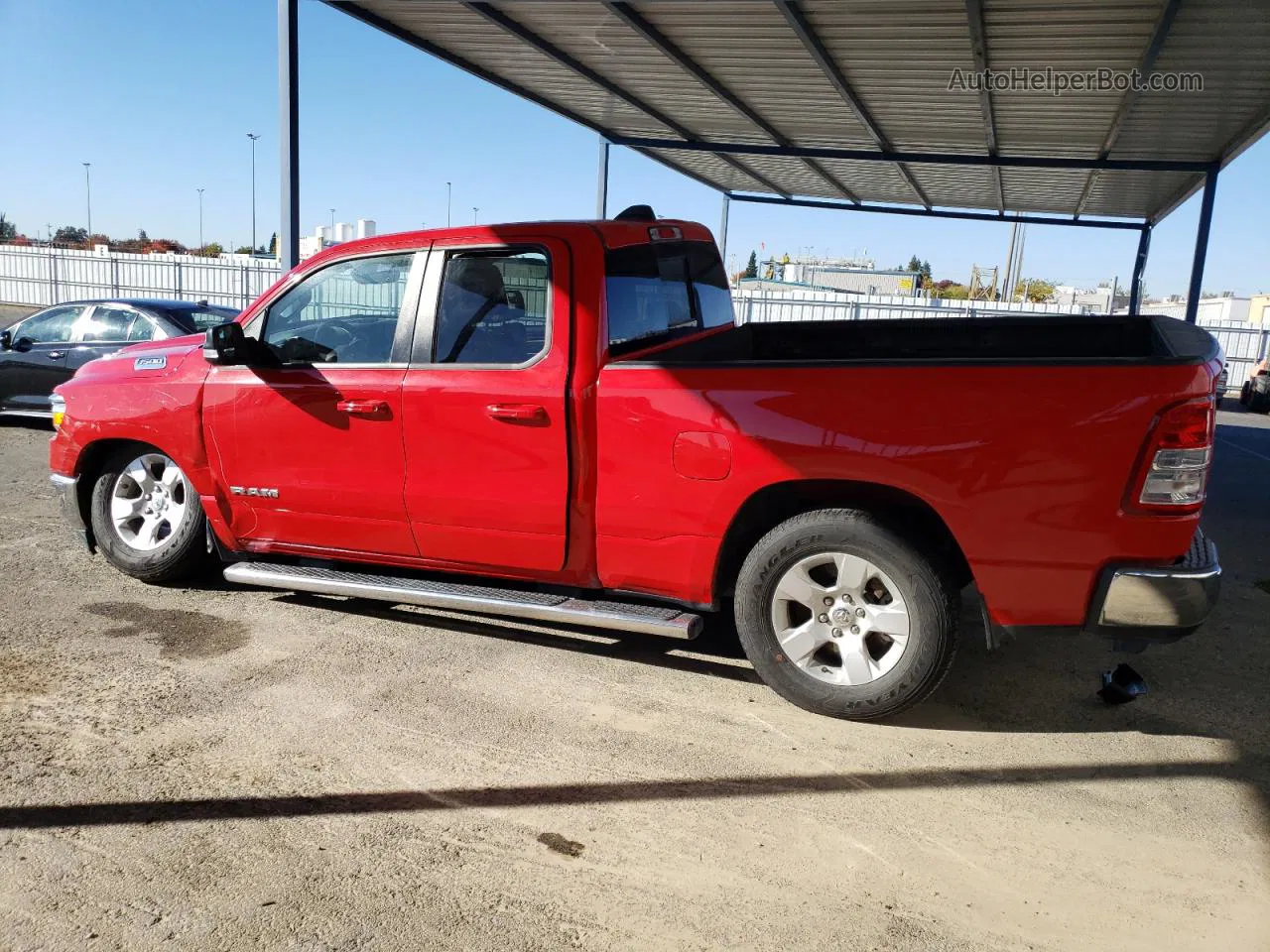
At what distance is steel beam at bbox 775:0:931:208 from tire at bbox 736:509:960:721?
6.51 meters

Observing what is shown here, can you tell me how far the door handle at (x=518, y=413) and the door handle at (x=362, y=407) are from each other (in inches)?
22.4

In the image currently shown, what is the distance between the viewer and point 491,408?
14.0 ft

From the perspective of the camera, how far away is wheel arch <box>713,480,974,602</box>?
148 inches

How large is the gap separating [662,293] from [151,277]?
2835 cm

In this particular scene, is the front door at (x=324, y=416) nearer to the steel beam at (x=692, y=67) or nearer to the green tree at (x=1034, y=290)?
the steel beam at (x=692, y=67)

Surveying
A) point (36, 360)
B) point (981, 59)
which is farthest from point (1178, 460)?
point (36, 360)

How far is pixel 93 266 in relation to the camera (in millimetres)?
29688

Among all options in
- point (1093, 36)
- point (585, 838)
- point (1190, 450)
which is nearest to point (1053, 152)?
point (1093, 36)

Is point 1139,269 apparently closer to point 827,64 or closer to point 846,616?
point 827,64

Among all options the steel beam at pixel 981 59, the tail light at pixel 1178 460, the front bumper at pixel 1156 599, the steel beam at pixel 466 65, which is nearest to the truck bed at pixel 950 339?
the tail light at pixel 1178 460

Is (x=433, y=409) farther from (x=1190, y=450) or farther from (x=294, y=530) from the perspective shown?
(x=1190, y=450)

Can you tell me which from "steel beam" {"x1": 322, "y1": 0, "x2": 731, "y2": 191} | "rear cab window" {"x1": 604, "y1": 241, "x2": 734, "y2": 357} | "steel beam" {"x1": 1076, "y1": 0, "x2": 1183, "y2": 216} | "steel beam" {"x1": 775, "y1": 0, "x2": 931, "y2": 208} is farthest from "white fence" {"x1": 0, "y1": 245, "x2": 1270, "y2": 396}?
"rear cab window" {"x1": 604, "y1": 241, "x2": 734, "y2": 357}

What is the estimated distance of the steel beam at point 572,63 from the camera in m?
9.66

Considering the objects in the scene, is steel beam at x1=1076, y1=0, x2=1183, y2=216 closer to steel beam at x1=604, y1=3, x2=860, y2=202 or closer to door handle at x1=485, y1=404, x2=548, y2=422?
steel beam at x1=604, y1=3, x2=860, y2=202
